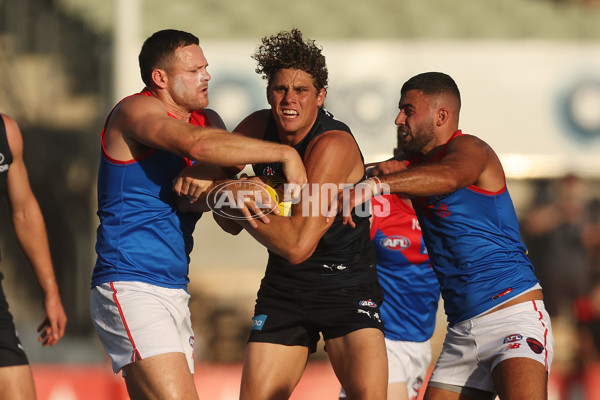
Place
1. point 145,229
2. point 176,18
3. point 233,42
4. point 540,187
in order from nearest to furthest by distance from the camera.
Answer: point 145,229 < point 233,42 < point 540,187 < point 176,18

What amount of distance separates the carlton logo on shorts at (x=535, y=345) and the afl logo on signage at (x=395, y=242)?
1513mm

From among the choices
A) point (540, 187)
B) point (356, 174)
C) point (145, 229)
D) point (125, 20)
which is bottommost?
point (540, 187)

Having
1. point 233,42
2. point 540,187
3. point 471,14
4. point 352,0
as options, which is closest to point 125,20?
point 233,42

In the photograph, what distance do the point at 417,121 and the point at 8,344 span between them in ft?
9.14

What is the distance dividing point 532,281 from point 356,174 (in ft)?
4.07

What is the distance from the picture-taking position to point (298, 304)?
4988mm

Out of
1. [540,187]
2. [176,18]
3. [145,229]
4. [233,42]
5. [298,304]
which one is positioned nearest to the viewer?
[145,229]

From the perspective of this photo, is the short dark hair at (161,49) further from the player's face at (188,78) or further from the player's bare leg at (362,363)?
the player's bare leg at (362,363)

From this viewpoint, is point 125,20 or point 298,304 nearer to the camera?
point 298,304

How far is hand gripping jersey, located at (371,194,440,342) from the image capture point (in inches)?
243

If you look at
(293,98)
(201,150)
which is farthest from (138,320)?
(293,98)

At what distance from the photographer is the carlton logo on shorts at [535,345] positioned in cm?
477

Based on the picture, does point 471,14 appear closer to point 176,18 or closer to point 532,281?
point 176,18

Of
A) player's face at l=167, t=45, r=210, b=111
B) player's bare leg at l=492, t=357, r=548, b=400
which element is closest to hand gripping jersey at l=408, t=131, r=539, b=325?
player's bare leg at l=492, t=357, r=548, b=400
